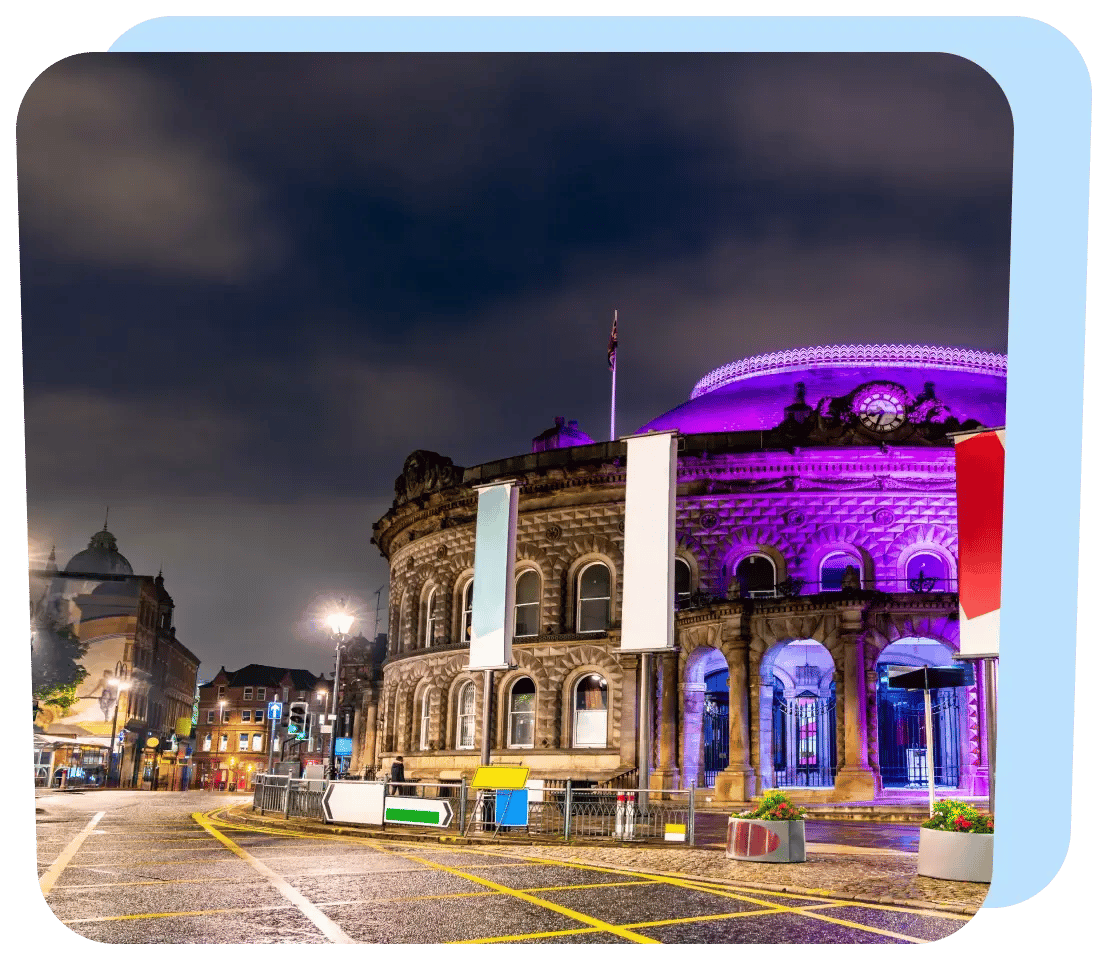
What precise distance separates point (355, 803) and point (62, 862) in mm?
7768

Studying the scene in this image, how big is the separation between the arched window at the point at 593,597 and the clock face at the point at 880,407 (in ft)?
30.5

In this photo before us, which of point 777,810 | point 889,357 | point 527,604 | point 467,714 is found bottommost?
point 777,810

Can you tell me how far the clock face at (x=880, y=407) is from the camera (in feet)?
112

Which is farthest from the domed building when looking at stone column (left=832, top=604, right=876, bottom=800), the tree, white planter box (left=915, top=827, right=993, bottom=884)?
the tree

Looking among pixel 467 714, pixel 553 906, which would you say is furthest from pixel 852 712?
pixel 553 906

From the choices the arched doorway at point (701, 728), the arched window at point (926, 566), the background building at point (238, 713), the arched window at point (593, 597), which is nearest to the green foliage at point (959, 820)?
the arched doorway at point (701, 728)

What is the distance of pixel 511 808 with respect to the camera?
21297mm

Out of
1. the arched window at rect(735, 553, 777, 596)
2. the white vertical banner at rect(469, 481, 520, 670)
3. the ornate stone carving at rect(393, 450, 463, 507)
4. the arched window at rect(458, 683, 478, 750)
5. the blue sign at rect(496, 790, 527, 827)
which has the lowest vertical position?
the blue sign at rect(496, 790, 527, 827)

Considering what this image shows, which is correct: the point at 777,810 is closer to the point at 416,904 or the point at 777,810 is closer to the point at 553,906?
the point at 553,906

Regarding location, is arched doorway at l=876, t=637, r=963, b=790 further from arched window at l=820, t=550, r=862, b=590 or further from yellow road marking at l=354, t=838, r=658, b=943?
yellow road marking at l=354, t=838, r=658, b=943

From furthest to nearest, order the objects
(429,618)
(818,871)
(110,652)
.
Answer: (429,618)
(110,652)
(818,871)

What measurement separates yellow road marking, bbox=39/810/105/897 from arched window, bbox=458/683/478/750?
17.1 meters

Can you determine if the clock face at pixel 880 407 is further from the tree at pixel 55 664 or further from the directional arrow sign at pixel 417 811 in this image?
the tree at pixel 55 664

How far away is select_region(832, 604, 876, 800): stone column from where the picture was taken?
Answer: 92.8 ft
